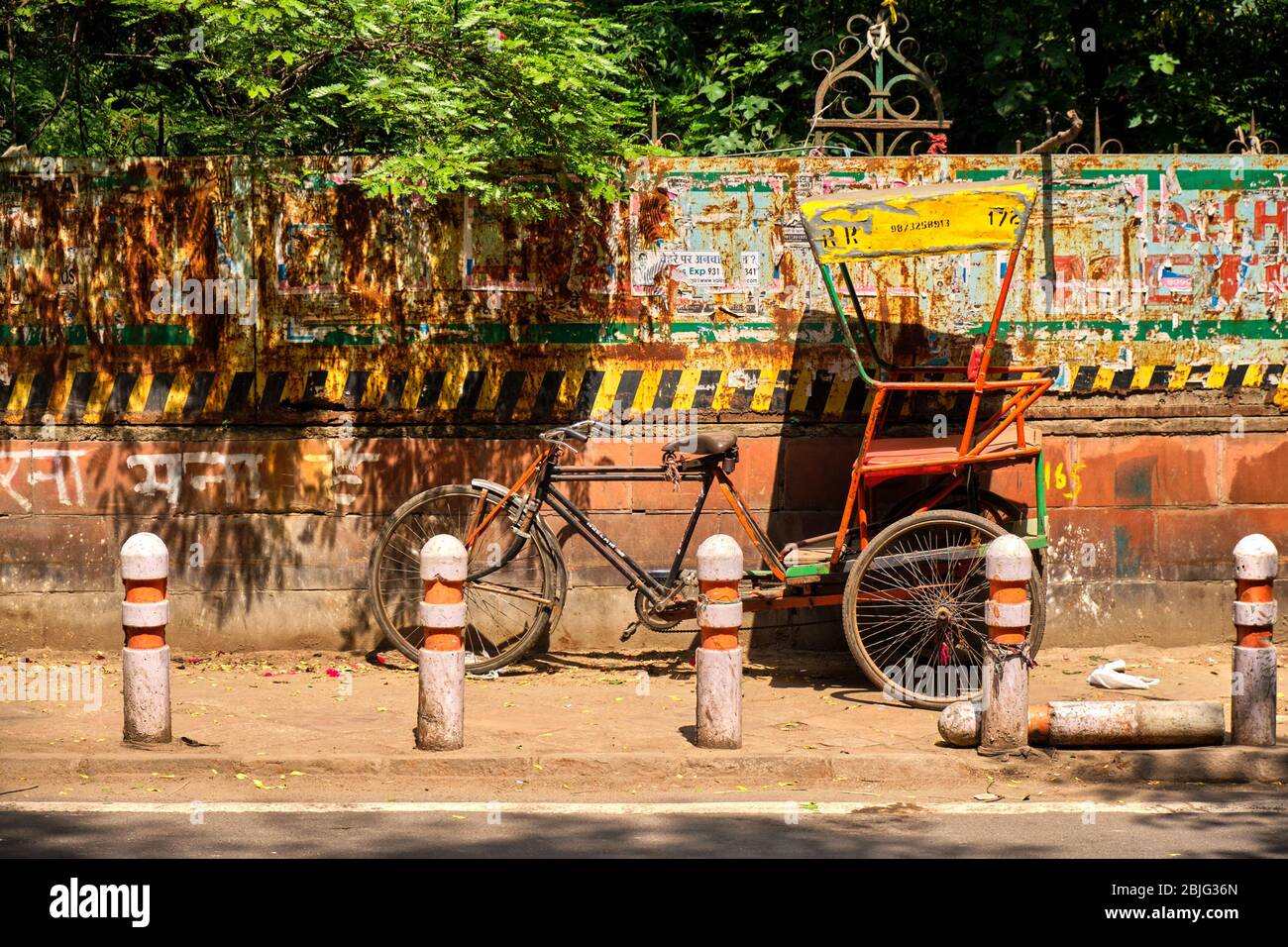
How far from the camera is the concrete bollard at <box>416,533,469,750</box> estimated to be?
7395 mm

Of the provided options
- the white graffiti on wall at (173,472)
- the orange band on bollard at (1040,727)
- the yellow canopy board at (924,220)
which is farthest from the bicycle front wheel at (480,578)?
the orange band on bollard at (1040,727)

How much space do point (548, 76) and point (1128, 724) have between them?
4704 millimetres

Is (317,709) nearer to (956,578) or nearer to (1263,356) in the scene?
(956,578)

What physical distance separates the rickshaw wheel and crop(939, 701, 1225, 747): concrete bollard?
106cm

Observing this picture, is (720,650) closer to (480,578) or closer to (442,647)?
(442,647)

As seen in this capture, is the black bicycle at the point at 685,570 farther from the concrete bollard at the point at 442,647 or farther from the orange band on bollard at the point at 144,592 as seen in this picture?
the orange band on bollard at the point at 144,592

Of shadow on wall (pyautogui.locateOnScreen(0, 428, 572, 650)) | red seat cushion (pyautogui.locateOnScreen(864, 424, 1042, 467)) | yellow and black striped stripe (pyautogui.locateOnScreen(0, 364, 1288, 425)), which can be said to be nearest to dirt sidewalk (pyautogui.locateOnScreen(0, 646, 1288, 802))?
shadow on wall (pyautogui.locateOnScreen(0, 428, 572, 650))

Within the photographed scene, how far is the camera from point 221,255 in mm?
9742

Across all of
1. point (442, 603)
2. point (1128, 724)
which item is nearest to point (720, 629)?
point (442, 603)

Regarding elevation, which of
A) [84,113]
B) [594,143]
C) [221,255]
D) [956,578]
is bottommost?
[956,578]

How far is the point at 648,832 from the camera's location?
6289 mm

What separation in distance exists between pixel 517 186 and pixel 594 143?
539mm

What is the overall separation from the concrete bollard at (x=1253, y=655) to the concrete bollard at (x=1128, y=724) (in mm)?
125

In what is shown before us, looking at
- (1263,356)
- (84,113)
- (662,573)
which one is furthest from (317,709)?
(84,113)
